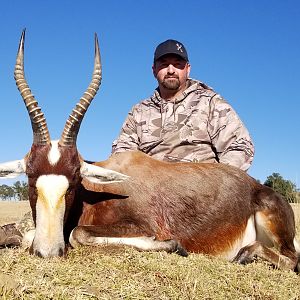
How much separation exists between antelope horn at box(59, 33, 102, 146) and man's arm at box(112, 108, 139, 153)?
2.75 metres

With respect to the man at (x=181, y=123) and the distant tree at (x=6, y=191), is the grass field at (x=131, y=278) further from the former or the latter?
the distant tree at (x=6, y=191)

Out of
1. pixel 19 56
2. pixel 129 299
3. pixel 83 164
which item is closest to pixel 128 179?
pixel 83 164

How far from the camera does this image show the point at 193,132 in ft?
25.1

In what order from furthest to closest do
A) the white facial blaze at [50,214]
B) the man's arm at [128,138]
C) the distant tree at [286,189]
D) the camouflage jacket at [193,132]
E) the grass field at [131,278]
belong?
the distant tree at [286,189] → the man's arm at [128,138] → the camouflage jacket at [193,132] → the white facial blaze at [50,214] → the grass field at [131,278]

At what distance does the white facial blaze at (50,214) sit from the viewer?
4.48m

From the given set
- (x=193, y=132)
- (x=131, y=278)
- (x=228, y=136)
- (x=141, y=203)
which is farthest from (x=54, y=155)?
→ (x=228, y=136)

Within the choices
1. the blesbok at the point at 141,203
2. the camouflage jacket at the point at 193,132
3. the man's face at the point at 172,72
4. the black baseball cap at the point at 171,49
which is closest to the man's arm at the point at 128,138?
the camouflage jacket at the point at 193,132

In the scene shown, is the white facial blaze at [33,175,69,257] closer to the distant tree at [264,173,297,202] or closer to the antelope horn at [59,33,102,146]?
the antelope horn at [59,33,102,146]

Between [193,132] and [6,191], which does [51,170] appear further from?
[6,191]

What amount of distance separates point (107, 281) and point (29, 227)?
11.2 feet

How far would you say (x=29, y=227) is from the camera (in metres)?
6.96

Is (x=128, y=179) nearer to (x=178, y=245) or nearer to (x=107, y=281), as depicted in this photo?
(x=178, y=245)

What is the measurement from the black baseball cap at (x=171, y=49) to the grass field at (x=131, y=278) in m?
4.15

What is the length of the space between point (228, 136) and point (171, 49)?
1.76 m
